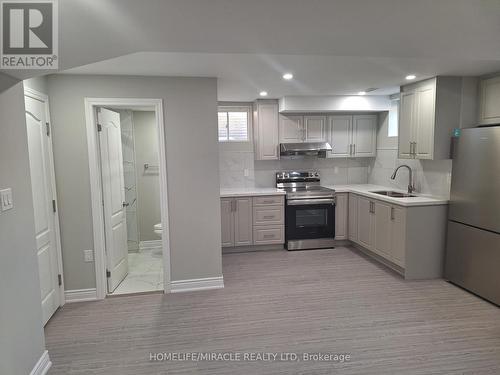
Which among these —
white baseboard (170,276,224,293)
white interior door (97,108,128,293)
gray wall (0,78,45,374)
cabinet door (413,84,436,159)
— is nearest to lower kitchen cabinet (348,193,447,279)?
cabinet door (413,84,436,159)

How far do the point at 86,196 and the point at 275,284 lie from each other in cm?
223

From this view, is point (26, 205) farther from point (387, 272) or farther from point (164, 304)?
point (387, 272)

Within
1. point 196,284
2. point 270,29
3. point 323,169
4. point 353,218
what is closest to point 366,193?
point 353,218

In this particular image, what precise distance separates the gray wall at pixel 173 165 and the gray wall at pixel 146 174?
1.74 m

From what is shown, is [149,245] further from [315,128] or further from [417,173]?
[417,173]

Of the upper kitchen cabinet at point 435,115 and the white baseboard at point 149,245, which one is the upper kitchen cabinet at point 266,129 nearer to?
the upper kitchen cabinet at point 435,115

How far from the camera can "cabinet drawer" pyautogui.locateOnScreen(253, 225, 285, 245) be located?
4641 mm

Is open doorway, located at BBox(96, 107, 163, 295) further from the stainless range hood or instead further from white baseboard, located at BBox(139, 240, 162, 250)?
the stainless range hood

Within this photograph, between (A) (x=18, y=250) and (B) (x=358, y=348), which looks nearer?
(A) (x=18, y=250)

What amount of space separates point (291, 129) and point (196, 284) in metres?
2.79

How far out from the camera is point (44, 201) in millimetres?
2799

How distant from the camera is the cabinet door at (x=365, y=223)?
4230mm

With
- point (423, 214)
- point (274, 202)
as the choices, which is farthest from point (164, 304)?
point (423, 214)

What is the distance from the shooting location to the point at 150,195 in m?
4.96
